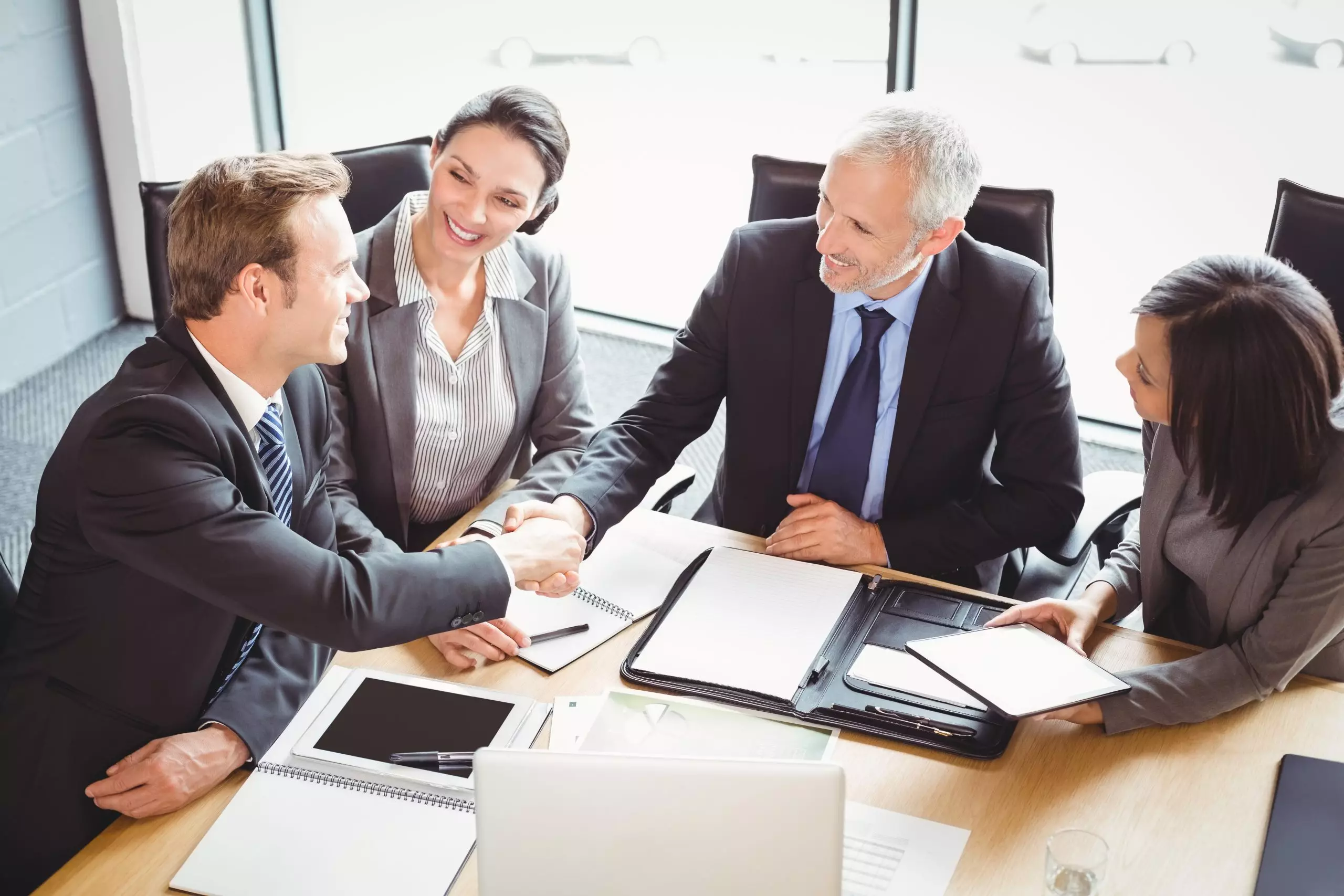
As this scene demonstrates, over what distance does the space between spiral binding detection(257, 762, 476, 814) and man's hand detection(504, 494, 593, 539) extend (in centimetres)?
52

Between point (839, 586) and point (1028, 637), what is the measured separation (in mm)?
297

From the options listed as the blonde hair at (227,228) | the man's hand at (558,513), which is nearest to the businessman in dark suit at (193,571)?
the blonde hair at (227,228)

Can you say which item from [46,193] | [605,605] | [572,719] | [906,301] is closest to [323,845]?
[572,719]

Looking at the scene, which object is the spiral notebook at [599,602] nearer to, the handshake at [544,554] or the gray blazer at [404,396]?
the handshake at [544,554]

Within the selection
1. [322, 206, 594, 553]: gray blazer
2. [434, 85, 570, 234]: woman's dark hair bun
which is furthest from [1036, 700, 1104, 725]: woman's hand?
[434, 85, 570, 234]: woman's dark hair bun

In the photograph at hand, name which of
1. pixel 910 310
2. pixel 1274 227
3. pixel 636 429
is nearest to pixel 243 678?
pixel 636 429

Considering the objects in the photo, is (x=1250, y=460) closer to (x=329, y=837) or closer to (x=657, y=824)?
(x=657, y=824)

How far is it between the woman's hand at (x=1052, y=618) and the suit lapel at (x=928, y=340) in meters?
0.44

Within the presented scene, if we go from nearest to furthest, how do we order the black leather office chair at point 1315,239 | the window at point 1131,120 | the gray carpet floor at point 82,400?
the black leather office chair at point 1315,239 < the window at point 1131,120 < the gray carpet floor at point 82,400

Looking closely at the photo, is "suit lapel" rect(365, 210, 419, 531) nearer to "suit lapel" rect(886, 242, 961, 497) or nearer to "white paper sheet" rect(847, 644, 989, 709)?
"suit lapel" rect(886, 242, 961, 497)

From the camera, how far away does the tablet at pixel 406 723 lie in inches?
61.8

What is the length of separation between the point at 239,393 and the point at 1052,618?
3.85 ft

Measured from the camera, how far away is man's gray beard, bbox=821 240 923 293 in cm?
204

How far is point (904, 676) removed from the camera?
1.70 m
